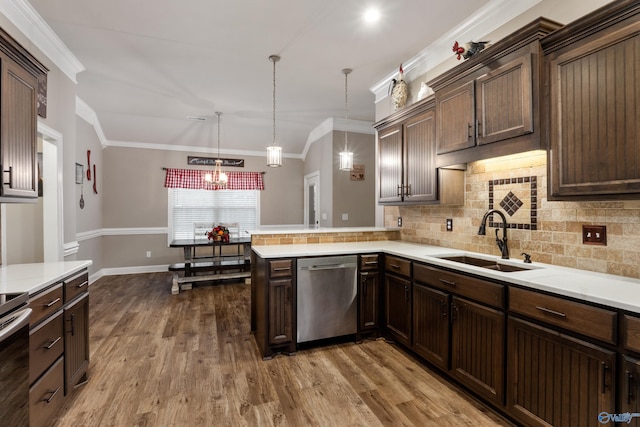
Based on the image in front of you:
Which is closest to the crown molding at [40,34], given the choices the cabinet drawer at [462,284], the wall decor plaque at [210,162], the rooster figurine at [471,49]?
the wall decor plaque at [210,162]

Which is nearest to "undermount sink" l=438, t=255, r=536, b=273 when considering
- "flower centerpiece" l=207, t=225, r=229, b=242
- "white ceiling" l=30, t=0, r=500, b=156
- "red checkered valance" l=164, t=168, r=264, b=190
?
"white ceiling" l=30, t=0, r=500, b=156

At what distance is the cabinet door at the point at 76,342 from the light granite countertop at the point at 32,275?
24cm

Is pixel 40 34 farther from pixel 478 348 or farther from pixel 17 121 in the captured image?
pixel 478 348

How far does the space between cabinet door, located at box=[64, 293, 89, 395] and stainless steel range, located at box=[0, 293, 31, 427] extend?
589mm

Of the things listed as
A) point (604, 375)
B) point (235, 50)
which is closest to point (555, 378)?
point (604, 375)

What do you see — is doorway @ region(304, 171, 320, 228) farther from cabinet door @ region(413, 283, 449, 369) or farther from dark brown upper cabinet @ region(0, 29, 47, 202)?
dark brown upper cabinet @ region(0, 29, 47, 202)

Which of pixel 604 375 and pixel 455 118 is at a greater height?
pixel 455 118

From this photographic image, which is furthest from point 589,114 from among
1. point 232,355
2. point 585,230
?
point 232,355

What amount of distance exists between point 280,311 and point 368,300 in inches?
34.7

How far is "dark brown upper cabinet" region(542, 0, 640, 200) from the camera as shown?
1521 millimetres

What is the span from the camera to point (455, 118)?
97.8 inches

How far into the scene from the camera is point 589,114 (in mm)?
1681

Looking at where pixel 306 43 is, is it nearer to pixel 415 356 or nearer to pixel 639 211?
pixel 639 211

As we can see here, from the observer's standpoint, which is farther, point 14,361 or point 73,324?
point 73,324
